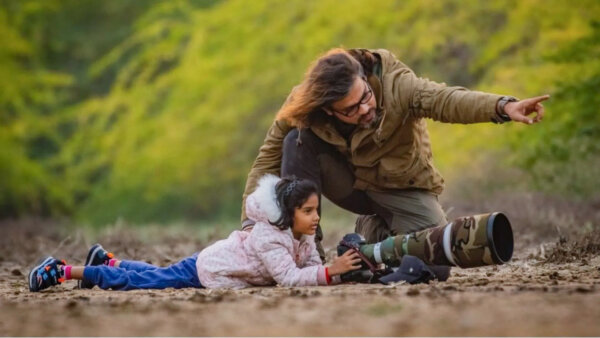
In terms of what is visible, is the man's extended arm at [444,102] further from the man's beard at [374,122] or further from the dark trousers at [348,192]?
the dark trousers at [348,192]

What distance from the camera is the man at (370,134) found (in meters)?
5.59

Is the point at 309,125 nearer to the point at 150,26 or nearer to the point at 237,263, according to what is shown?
the point at 237,263

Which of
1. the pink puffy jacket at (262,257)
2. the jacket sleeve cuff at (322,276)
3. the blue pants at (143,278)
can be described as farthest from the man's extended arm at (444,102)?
the blue pants at (143,278)

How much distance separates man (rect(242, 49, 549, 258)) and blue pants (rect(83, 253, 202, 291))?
0.40 meters

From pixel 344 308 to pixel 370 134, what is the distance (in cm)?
185

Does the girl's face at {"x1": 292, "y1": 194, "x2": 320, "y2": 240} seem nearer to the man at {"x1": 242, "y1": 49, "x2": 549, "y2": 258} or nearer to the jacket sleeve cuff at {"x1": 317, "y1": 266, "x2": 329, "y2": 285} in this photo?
the jacket sleeve cuff at {"x1": 317, "y1": 266, "x2": 329, "y2": 285}

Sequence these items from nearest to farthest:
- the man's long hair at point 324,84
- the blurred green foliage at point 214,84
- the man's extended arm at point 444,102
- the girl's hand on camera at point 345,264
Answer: the man's extended arm at point 444,102 < the girl's hand on camera at point 345,264 < the man's long hair at point 324,84 < the blurred green foliage at point 214,84

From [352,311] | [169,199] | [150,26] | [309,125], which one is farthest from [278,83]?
[352,311]

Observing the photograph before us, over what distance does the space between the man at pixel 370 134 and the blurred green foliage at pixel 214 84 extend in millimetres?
5592

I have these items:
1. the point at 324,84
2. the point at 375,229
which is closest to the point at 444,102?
the point at 324,84

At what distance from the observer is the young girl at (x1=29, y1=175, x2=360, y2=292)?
18.0 ft

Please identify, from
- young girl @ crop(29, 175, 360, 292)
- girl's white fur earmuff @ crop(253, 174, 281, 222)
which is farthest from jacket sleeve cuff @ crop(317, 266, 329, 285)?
girl's white fur earmuff @ crop(253, 174, 281, 222)

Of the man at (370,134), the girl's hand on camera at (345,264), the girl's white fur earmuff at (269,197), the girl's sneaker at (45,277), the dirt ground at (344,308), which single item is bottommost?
the dirt ground at (344,308)

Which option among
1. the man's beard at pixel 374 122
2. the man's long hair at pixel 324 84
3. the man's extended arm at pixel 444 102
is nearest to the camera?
the man's extended arm at pixel 444 102
